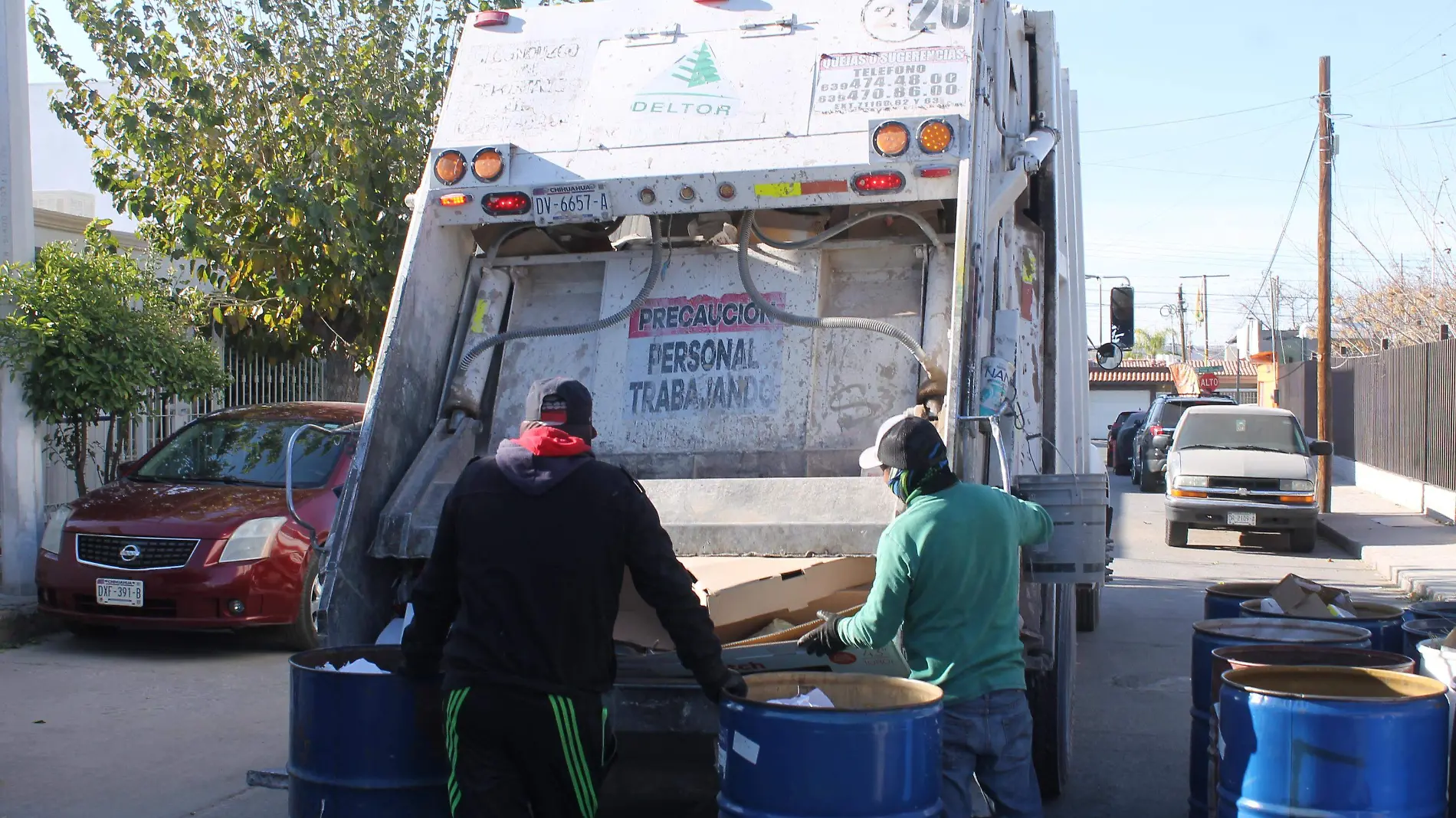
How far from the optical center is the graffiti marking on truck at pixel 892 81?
16.8ft

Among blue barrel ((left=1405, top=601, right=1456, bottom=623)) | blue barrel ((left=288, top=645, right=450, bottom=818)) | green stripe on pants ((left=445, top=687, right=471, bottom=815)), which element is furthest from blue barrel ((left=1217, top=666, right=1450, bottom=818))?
blue barrel ((left=288, top=645, right=450, bottom=818))

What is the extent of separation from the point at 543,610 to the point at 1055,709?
2.76 metres

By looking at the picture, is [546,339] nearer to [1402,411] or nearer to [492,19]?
[492,19]

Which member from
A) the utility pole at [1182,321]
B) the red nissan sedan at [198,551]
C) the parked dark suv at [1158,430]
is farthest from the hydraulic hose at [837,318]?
the utility pole at [1182,321]

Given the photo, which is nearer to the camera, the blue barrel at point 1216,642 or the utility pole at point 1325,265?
the blue barrel at point 1216,642

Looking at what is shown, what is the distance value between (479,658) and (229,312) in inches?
375

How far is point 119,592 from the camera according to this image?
8.57 meters

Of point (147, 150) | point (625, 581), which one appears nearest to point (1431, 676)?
point (625, 581)

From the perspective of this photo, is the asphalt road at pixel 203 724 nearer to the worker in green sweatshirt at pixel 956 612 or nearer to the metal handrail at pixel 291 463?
the metal handrail at pixel 291 463

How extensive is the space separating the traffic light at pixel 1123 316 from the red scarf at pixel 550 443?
6.61 m

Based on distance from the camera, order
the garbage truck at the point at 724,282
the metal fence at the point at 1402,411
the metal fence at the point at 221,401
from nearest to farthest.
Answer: the garbage truck at the point at 724,282 → the metal fence at the point at 221,401 → the metal fence at the point at 1402,411

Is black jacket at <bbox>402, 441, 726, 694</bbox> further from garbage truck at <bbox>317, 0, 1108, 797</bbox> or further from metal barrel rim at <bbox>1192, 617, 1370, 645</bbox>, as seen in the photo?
metal barrel rim at <bbox>1192, 617, 1370, 645</bbox>

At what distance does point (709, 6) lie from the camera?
5641mm

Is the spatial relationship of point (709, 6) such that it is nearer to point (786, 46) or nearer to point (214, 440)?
point (786, 46)
